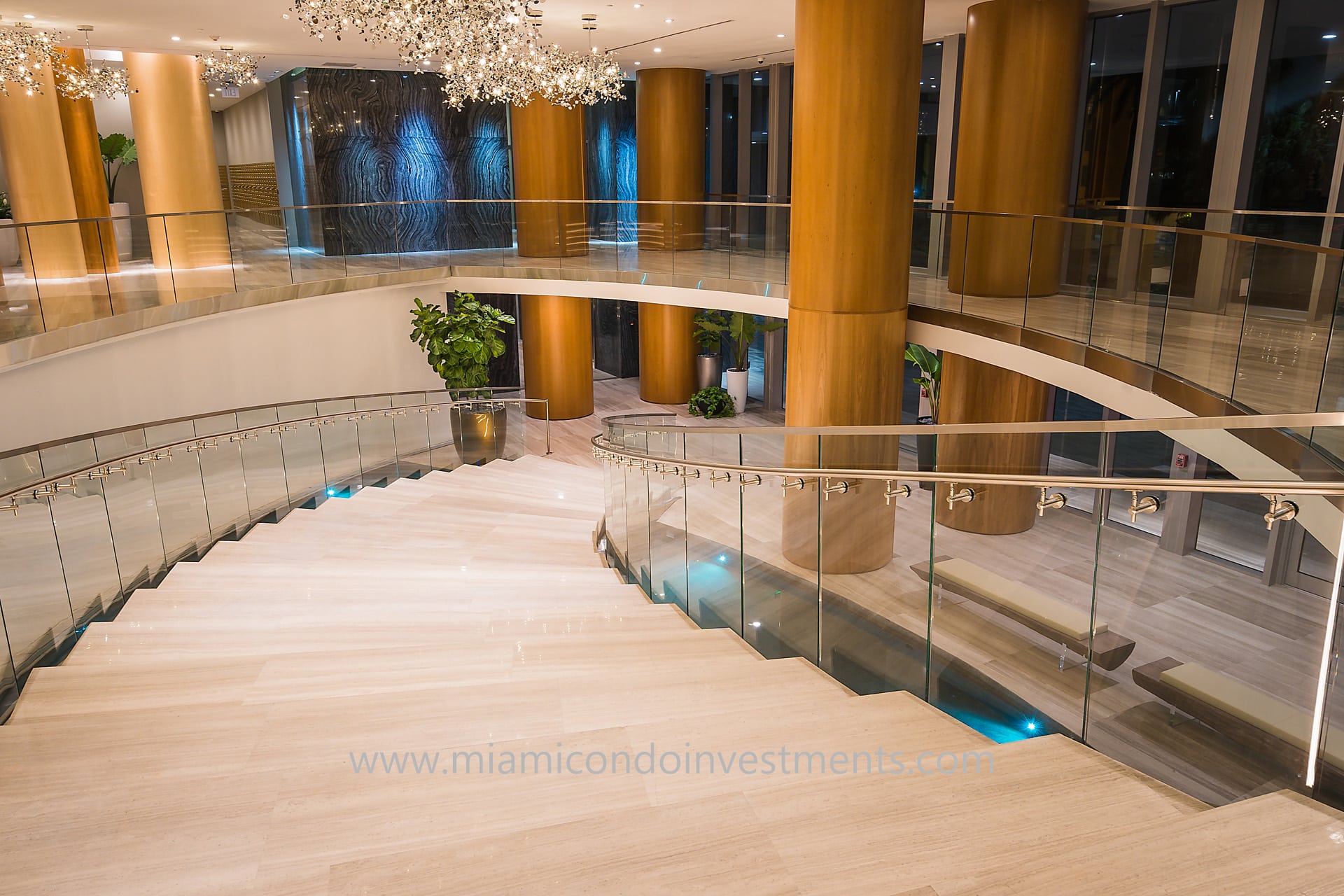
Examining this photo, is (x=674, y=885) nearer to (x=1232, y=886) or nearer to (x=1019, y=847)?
(x=1019, y=847)

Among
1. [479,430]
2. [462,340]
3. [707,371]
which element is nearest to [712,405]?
[707,371]

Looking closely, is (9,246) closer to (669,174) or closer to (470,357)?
(470,357)

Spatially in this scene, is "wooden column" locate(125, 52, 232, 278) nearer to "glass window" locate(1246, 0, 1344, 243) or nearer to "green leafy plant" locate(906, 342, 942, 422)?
"green leafy plant" locate(906, 342, 942, 422)

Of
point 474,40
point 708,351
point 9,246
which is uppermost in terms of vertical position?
point 474,40

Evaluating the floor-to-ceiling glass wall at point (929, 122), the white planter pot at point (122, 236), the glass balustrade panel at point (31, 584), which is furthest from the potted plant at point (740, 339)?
the glass balustrade panel at point (31, 584)

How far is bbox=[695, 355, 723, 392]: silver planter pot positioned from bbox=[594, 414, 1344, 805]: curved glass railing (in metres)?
13.7

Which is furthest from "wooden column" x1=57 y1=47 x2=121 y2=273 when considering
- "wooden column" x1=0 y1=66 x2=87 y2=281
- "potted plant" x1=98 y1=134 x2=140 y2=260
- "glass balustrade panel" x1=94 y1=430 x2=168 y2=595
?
"glass balustrade panel" x1=94 y1=430 x2=168 y2=595

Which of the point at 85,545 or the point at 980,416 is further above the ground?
the point at 85,545

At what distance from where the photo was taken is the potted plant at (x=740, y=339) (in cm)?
1755

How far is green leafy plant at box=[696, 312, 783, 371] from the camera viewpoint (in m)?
17.5

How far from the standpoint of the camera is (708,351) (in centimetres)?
1855

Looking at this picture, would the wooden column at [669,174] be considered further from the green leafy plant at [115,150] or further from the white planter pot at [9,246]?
the green leafy plant at [115,150]

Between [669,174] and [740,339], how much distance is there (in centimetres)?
335

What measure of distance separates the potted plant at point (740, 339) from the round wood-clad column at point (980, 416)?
5747mm
